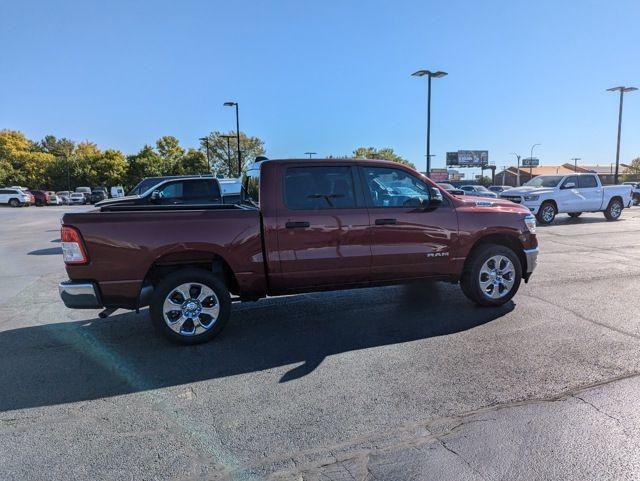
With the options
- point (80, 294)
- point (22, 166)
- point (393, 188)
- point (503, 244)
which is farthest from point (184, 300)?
point (22, 166)

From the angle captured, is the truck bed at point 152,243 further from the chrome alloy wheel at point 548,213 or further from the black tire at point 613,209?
the black tire at point 613,209

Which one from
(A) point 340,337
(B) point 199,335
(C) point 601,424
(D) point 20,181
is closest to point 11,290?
(B) point 199,335

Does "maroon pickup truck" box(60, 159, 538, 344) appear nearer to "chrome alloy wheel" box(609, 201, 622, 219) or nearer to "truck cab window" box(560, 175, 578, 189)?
"truck cab window" box(560, 175, 578, 189)

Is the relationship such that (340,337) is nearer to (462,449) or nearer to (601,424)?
(462,449)

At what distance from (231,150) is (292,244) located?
55436mm

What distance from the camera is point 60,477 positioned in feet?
9.02

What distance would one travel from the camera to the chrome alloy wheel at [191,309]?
15.7 ft

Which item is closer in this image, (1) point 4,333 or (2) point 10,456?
(2) point 10,456

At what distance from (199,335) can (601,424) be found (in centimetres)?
364

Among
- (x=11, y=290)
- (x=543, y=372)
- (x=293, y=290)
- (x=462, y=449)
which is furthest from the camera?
(x=11, y=290)

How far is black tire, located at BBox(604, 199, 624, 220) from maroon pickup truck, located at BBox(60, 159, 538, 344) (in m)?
15.1

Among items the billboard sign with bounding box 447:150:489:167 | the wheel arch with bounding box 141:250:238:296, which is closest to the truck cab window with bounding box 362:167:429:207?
the wheel arch with bounding box 141:250:238:296

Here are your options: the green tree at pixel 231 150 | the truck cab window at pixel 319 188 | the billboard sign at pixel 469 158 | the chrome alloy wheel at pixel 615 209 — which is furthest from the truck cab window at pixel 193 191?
the billboard sign at pixel 469 158

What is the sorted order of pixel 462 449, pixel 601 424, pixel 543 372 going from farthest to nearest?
pixel 543 372 → pixel 601 424 → pixel 462 449
